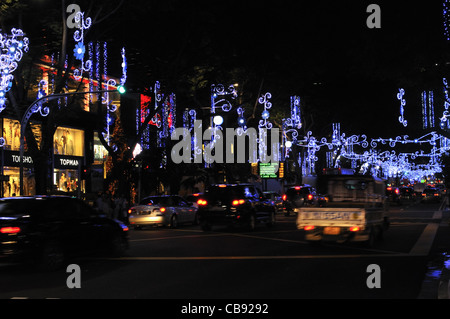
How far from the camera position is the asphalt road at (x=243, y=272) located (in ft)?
32.2

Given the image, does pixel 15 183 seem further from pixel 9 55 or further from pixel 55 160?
pixel 9 55

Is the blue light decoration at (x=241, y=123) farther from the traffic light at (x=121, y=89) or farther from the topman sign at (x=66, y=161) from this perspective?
the traffic light at (x=121, y=89)

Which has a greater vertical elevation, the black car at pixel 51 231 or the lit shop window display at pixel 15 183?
the lit shop window display at pixel 15 183

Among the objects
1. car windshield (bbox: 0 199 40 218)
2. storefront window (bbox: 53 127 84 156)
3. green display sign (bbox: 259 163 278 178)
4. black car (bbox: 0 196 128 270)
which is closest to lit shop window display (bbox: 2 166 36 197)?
storefront window (bbox: 53 127 84 156)

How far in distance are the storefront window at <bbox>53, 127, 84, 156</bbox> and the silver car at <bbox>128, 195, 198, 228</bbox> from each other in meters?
11.9

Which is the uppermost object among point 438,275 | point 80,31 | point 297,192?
point 80,31

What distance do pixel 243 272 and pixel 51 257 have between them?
13.3 ft

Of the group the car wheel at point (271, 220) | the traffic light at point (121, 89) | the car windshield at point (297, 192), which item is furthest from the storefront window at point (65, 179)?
the car wheel at point (271, 220)

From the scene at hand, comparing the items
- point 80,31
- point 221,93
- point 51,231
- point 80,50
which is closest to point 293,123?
point 221,93

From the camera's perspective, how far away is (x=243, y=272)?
12.1 metres

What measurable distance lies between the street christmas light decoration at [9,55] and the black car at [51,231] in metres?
9.92

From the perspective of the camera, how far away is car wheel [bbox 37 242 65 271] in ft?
40.5

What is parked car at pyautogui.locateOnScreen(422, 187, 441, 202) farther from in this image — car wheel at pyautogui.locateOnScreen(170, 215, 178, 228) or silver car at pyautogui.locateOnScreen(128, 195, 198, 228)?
car wheel at pyautogui.locateOnScreen(170, 215, 178, 228)
